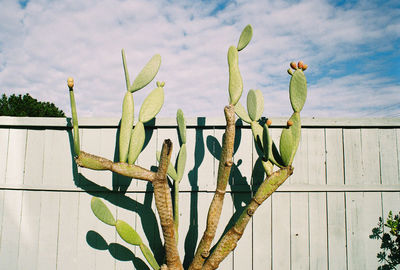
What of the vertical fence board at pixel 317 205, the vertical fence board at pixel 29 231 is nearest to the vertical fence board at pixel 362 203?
the vertical fence board at pixel 317 205

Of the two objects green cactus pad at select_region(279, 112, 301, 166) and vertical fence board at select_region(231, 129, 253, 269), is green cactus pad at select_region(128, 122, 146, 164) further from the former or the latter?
green cactus pad at select_region(279, 112, 301, 166)

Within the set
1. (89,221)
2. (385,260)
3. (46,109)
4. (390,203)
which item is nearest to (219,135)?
(89,221)

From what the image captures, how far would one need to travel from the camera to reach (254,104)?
72.0 inches

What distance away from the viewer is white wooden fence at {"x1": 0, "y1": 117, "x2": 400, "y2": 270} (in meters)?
2.01

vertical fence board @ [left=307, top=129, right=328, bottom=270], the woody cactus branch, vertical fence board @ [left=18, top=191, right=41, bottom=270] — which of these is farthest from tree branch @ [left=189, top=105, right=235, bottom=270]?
vertical fence board @ [left=18, top=191, right=41, bottom=270]

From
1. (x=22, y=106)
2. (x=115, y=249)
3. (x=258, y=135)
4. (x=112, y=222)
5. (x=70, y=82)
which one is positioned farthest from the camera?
(x=22, y=106)

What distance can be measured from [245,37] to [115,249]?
1714 millimetres

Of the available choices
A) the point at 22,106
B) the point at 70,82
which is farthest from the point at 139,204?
the point at 22,106

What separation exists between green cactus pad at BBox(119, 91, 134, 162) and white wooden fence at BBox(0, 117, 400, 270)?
11.6 inches

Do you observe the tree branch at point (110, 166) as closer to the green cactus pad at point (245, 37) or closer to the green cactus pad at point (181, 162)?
the green cactus pad at point (181, 162)

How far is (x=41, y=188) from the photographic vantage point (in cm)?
205

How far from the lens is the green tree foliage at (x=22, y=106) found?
7.13m

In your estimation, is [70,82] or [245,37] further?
[245,37]

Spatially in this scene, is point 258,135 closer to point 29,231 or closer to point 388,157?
point 388,157
